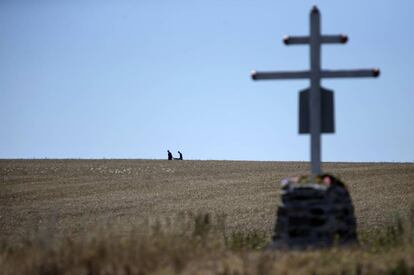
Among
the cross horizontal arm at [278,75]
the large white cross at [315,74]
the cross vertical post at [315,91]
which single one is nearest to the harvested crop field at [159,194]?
the cross vertical post at [315,91]

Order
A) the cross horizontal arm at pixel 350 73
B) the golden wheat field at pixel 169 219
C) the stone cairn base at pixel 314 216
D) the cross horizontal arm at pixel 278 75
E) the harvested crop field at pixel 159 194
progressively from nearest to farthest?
the golden wheat field at pixel 169 219 < the stone cairn base at pixel 314 216 < the cross horizontal arm at pixel 350 73 < the cross horizontal arm at pixel 278 75 < the harvested crop field at pixel 159 194

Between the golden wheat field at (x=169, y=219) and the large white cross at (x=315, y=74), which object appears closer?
the golden wheat field at (x=169, y=219)

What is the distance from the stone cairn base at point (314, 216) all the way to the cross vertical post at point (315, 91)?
608mm

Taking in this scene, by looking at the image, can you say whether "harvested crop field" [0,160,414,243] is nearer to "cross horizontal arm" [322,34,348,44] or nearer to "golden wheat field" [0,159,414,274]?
"golden wheat field" [0,159,414,274]

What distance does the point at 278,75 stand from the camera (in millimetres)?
10578

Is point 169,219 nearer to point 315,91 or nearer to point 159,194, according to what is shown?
point 315,91

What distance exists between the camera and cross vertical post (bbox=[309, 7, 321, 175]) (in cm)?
1023

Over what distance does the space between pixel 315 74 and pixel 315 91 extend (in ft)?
0.99

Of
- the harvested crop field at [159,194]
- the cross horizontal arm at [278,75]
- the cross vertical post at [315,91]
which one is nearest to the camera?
the cross vertical post at [315,91]

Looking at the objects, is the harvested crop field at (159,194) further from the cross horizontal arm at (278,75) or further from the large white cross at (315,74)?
the cross horizontal arm at (278,75)

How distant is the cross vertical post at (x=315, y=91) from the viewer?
1023 centimetres

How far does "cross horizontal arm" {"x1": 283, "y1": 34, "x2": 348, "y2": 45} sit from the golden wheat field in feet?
10.3

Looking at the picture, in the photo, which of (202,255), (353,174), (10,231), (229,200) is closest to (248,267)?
(202,255)

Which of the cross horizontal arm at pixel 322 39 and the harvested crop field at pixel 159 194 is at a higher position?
the cross horizontal arm at pixel 322 39
